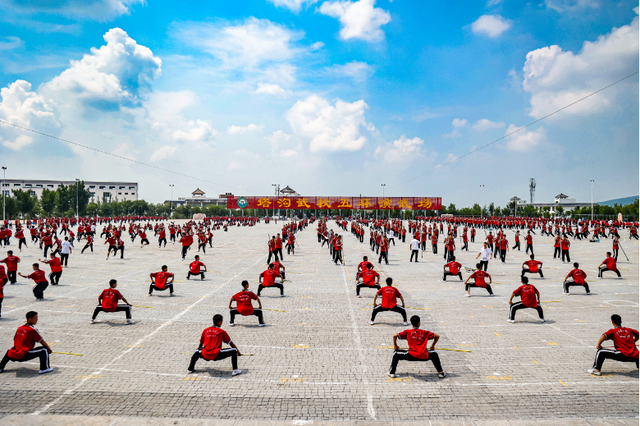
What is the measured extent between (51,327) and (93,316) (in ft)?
3.40

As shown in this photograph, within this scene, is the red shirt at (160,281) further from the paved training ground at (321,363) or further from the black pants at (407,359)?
the black pants at (407,359)

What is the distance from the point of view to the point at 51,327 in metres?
10.8

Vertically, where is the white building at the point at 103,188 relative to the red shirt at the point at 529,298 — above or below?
above

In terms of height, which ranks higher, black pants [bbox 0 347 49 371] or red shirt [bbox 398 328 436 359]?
red shirt [bbox 398 328 436 359]

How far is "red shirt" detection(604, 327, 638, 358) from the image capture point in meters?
7.73

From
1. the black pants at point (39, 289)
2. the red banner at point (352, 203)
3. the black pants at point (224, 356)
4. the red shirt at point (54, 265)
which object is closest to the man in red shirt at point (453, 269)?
the black pants at point (224, 356)

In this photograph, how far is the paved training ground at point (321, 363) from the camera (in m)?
6.54

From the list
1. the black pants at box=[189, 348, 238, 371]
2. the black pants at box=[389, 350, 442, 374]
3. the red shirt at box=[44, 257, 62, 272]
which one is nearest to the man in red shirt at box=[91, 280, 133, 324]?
the black pants at box=[189, 348, 238, 371]

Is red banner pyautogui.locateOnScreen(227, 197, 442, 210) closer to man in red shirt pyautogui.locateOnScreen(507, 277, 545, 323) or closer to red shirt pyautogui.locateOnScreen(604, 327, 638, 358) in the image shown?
man in red shirt pyautogui.locateOnScreen(507, 277, 545, 323)

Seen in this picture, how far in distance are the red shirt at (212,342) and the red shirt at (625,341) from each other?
7.85 m

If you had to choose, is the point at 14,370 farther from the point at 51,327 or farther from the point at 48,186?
the point at 48,186

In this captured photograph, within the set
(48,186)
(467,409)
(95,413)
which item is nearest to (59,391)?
(95,413)

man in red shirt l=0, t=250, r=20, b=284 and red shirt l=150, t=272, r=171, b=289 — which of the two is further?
man in red shirt l=0, t=250, r=20, b=284

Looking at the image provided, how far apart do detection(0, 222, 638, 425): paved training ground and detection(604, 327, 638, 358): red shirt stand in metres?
0.51
